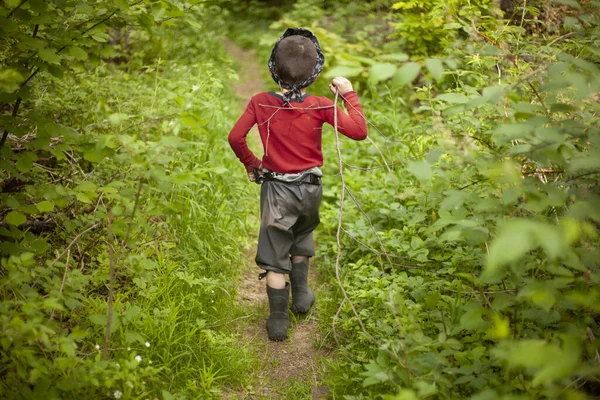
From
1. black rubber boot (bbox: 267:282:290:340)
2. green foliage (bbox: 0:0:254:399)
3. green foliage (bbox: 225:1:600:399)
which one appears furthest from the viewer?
→ black rubber boot (bbox: 267:282:290:340)

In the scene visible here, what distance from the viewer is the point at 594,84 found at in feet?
5.21

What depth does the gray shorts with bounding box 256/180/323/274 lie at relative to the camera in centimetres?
300

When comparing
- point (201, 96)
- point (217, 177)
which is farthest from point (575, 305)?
point (201, 96)

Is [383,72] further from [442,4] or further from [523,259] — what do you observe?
[442,4]

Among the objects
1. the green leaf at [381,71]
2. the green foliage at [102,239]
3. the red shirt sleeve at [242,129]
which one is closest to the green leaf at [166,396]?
the green foliage at [102,239]

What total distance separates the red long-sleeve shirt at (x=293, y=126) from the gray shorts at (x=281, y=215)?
13 cm

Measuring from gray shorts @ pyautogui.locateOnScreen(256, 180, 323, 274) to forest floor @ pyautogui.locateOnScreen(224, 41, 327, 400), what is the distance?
1.36ft

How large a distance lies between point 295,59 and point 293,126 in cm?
39

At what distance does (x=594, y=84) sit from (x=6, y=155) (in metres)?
2.59

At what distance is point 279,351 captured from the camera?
9.71 ft

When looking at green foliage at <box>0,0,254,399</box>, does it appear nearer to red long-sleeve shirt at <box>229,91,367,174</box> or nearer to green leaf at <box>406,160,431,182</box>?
red long-sleeve shirt at <box>229,91,367,174</box>

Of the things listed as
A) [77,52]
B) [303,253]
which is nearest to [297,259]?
[303,253]

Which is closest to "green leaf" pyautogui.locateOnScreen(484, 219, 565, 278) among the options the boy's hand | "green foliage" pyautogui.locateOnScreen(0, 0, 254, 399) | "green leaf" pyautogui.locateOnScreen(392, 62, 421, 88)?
"green leaf" pyautogui.locateOnScreen(392, 62, 421, 88)

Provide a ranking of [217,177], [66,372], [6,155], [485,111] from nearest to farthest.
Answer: [66,372]
[6,155]
[485,111]
[217,177]
